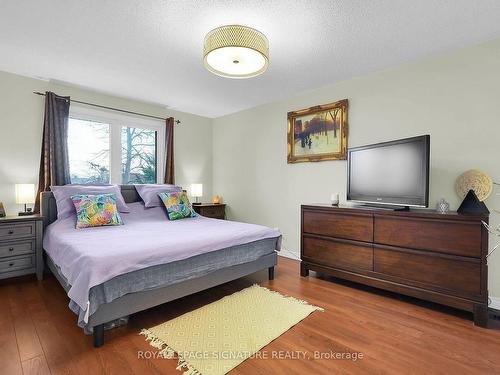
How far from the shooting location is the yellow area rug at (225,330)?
5.46ft

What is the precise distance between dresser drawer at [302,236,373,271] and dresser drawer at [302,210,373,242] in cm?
8

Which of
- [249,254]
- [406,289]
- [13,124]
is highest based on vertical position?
[13,124]

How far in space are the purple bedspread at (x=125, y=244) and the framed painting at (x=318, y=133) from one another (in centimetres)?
135

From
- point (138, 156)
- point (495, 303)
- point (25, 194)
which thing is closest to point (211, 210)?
point (138, 156)

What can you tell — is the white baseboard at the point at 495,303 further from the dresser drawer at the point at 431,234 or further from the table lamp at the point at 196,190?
the table lamp at the point at 196,190

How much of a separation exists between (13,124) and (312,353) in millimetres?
4028

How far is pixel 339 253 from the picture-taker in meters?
2.88

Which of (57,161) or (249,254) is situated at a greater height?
(57,161)

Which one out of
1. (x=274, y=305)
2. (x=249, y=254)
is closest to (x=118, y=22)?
(x=249, y=254)

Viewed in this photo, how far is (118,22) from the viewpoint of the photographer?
2.16 meters

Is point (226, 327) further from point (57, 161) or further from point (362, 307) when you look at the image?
point (57, 161)

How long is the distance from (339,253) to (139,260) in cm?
202

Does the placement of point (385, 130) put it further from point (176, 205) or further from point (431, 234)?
point (176, 205)

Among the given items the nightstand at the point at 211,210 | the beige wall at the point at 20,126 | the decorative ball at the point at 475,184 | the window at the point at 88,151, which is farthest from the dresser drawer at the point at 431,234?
the beige wall at the point at 20,126
